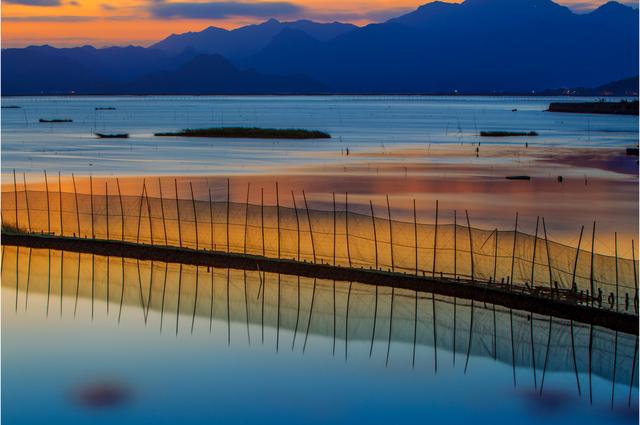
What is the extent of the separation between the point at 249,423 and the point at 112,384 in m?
1.91

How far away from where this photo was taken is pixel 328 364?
10.8 meters

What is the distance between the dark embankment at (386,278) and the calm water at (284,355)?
0.47ft

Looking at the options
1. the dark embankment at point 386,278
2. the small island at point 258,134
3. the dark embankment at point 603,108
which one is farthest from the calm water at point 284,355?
the dark embankment at point 603,108

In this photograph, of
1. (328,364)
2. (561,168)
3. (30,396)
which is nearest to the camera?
(30,396)

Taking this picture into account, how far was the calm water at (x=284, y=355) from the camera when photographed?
9.44m

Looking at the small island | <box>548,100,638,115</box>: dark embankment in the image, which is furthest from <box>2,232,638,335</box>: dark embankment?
<box>548,100,638,115</box>: dark embankment

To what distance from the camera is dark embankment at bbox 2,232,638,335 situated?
37.7ft

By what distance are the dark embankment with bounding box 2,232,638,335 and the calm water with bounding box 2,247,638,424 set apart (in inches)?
5.7

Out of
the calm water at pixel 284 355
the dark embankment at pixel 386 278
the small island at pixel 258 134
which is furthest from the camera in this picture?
the small island at pixel 258 134

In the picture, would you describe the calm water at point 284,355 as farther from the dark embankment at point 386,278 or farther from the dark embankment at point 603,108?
the dark embankment at point 603,108

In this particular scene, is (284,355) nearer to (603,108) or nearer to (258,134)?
(258,134)

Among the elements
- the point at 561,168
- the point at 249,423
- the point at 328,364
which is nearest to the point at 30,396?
the point at 249,423

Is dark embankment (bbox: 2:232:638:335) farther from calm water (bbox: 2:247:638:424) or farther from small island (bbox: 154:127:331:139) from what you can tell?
small island (bbox: 154:127:331:139)

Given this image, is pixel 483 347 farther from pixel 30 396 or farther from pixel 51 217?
pixel 51 217
